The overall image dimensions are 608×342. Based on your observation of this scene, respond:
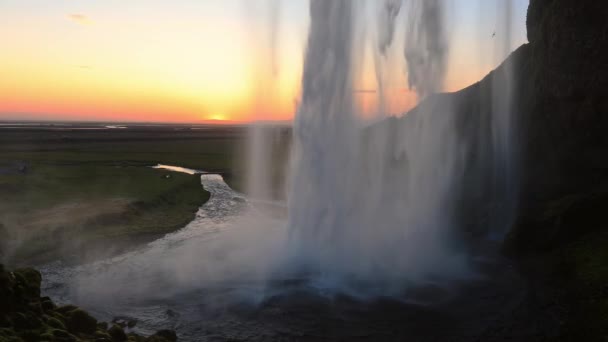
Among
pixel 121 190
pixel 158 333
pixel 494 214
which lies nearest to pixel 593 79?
pixel 494 214

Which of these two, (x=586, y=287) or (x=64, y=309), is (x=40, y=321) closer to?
(x=64, y=309)

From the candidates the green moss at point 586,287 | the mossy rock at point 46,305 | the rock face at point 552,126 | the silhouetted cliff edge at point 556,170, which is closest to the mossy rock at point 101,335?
the mossy rock at point 46,305

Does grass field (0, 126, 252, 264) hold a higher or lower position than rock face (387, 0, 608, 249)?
lower

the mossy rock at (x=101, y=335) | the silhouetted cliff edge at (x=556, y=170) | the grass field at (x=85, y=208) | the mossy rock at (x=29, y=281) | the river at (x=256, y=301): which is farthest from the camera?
the grass field at (x=85, y=208)

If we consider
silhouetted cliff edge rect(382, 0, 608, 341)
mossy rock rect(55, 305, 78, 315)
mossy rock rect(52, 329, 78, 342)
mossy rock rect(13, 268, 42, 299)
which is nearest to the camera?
mossy rock rect(52, 329, 78, 342)

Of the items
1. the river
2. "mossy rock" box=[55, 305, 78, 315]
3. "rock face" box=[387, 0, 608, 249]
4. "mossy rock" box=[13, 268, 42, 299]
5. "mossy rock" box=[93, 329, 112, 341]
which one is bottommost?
the river

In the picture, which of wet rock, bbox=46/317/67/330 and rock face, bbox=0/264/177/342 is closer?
rock face, bbox=0/264/177/342

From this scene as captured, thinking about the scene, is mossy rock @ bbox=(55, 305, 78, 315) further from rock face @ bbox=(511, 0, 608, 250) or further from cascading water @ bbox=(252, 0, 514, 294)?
rock face @ bbox=(511, 0, 608, 250)

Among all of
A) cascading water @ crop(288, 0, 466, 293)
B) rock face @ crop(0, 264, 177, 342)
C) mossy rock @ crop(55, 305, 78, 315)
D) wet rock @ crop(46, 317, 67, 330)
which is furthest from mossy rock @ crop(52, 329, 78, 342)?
cascading water @ crop(288, 0, 466, 293)

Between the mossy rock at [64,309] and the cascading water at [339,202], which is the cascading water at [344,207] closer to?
the cascading water at [339,202]
